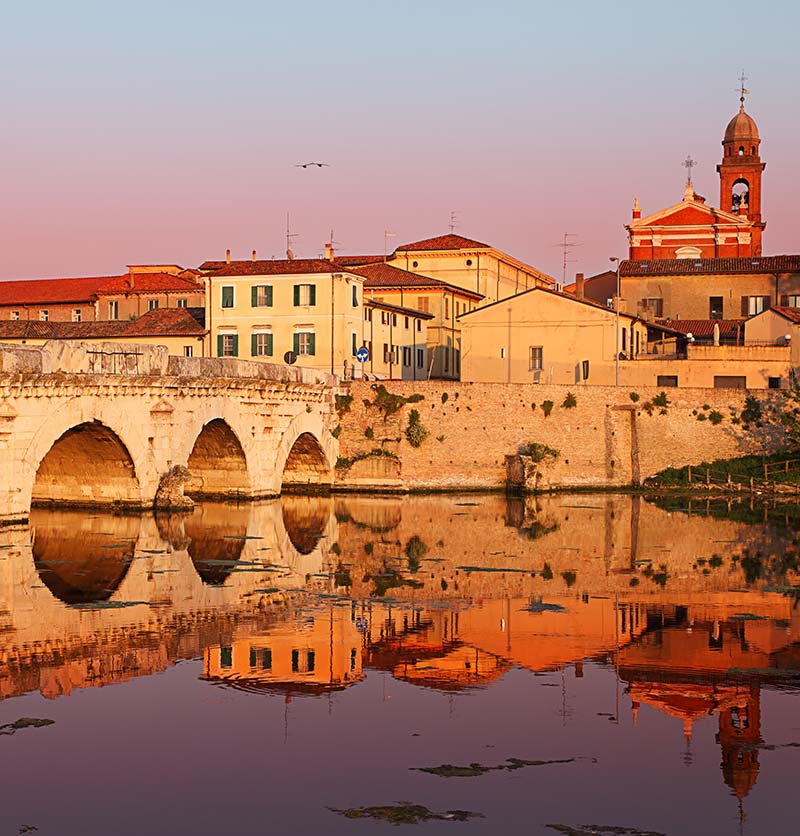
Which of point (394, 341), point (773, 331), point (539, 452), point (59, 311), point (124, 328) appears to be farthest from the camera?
point (59, 311)

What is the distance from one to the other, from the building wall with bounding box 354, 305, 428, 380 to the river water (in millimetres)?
34009

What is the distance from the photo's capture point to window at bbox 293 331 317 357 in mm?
68438

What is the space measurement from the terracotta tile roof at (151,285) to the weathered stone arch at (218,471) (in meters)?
41.2

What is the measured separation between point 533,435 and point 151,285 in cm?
4043

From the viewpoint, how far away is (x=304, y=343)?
2699 inches

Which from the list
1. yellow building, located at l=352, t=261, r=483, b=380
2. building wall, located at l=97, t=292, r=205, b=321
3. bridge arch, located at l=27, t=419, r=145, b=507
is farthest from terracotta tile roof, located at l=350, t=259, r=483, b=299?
bridge arch, located at l=27, t=419, r=145, b=507

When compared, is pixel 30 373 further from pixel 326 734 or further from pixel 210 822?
pixel 210 822

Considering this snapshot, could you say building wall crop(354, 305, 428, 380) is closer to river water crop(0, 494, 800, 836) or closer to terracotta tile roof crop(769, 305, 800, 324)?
terracotta tile roof crop(769, 305, 800, 324)

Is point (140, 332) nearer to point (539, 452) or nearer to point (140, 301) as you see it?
point (140, 301)

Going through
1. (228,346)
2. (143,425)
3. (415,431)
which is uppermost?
(228,346)

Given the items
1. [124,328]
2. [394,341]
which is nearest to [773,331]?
[394,341]

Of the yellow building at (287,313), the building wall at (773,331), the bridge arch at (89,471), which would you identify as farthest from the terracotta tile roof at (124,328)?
the building wall at (773,331)

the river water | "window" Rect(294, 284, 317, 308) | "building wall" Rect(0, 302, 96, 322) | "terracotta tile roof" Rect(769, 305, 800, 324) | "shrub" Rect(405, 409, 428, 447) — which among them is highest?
"building wall" Rect(0, 302, 96, 322)

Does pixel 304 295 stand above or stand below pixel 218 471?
above
